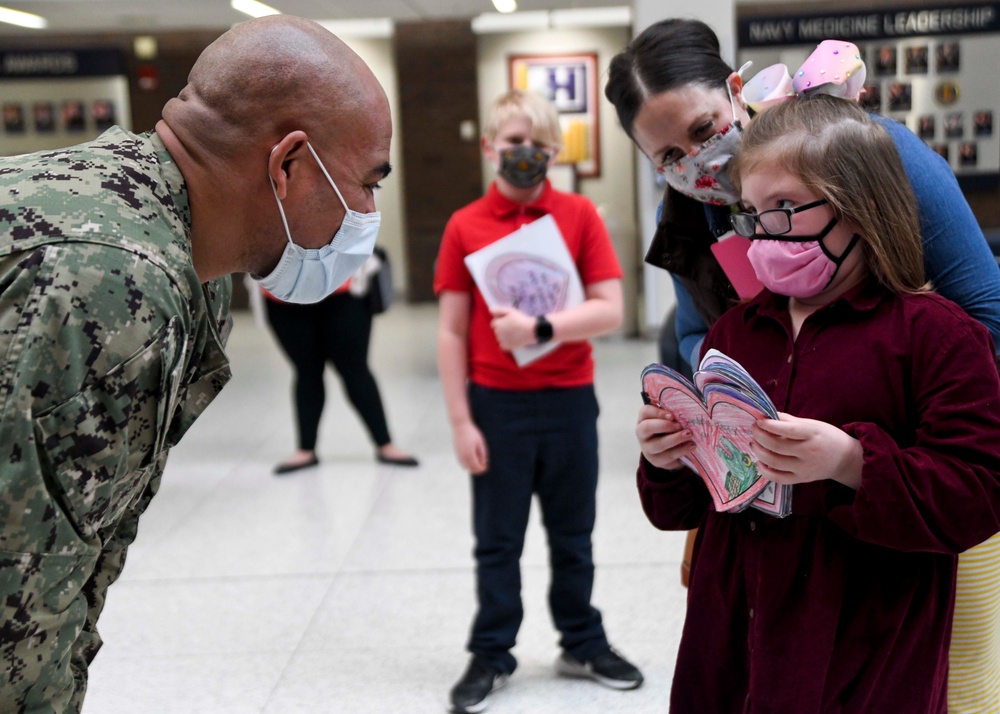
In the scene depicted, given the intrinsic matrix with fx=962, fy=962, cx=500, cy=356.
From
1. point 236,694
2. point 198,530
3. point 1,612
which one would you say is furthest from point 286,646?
point 1,612

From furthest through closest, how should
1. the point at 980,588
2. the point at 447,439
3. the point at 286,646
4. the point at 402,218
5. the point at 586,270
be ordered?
the point at 402,218 < the point at 447,439 < the point at 286,646 < the point at 586,270 < the point at 980,588

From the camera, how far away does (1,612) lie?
1.01 metres

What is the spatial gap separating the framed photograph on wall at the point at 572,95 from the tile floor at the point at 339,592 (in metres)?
5.60

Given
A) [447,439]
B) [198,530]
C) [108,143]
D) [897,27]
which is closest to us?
[108,143]

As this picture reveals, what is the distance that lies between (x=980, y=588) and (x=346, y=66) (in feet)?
3.98

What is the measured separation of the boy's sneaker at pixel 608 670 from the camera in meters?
2.70

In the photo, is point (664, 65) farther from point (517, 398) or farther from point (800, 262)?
point (517, 398)

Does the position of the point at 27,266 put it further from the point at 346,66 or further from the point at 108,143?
the point at 346,66

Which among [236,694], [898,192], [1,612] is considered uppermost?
[898,192]

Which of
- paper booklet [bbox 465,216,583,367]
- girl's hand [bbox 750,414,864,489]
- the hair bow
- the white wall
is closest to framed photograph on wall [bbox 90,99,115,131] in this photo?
the white wall

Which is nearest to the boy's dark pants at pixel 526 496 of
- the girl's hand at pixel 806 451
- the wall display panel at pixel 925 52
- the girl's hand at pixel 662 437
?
the girl's hand at pixel 662 437

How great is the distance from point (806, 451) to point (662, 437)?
0.84ft

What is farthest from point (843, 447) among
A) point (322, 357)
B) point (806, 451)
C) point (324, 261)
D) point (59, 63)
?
point (59, 63)

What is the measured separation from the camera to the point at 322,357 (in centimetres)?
493
